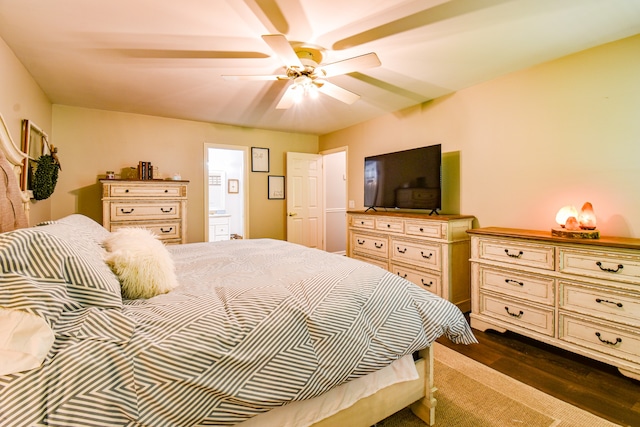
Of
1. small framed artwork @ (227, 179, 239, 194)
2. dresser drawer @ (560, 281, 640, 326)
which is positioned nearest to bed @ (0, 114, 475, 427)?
dresser drawer @ (560, 281, 640, 326)

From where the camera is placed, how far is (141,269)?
127 centimetres

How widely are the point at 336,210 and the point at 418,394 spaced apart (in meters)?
4.77

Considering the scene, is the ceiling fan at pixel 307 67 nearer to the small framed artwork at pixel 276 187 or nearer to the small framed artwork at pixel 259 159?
the small framed artwork at pixel 259 159

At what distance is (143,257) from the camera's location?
1.30m

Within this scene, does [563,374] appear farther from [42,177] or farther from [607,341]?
[42,177]

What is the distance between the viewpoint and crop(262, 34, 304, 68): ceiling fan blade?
5.81ft

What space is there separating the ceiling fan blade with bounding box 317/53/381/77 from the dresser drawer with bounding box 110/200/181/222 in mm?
2693

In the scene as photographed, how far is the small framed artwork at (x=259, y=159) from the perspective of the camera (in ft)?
16.5

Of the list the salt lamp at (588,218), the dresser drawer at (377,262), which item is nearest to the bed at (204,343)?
the salt lamp at (588,218)

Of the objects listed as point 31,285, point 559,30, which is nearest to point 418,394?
point 31,285

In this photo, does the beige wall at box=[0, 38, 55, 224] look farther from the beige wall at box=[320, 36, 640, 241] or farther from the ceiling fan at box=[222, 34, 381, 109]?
the beige wall at box=[320, 36, 640, 241]

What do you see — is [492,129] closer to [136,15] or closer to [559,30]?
[559,30]

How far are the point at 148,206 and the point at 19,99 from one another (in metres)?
1.53

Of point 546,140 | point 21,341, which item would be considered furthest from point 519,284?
point 21,341
